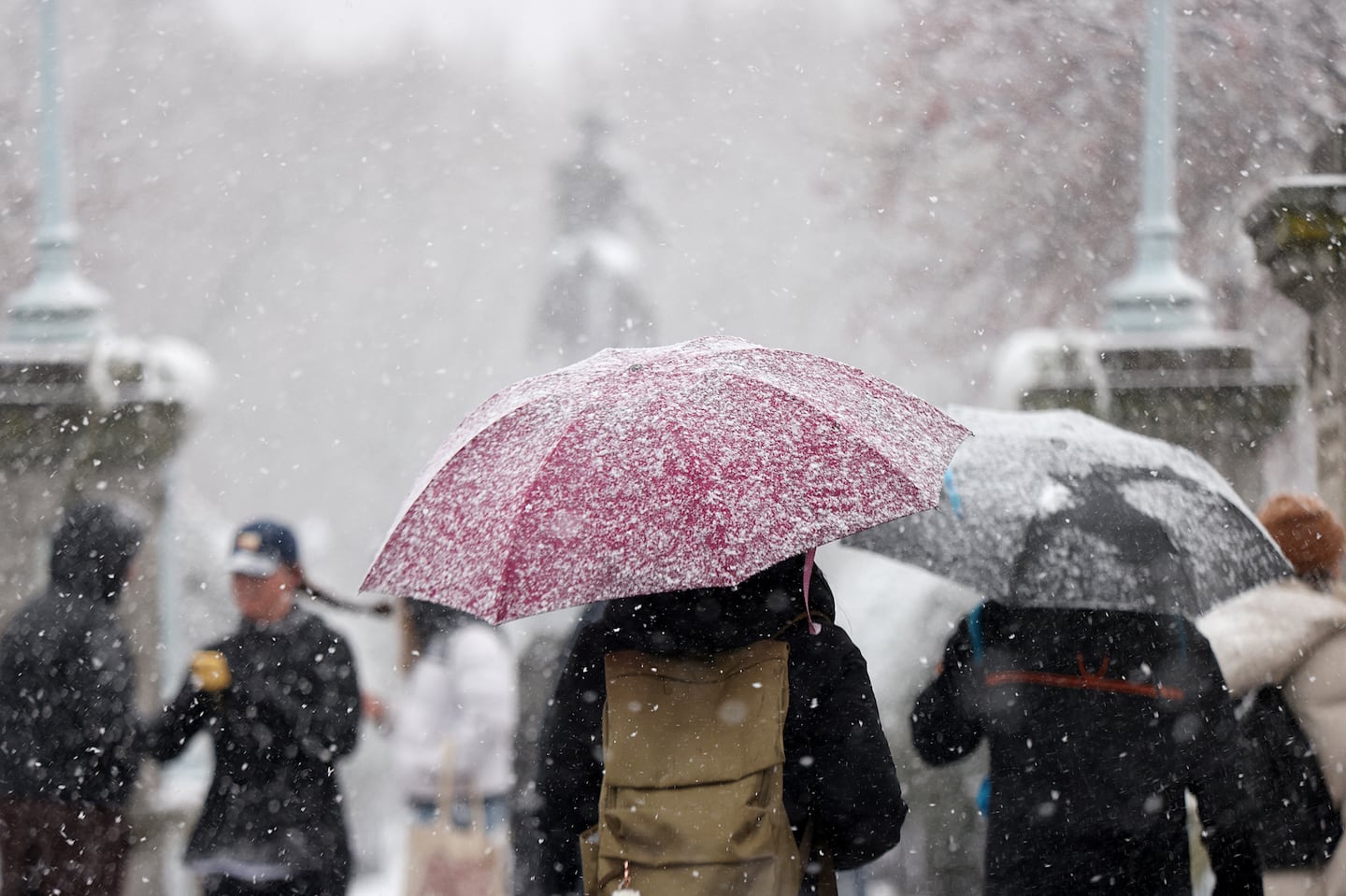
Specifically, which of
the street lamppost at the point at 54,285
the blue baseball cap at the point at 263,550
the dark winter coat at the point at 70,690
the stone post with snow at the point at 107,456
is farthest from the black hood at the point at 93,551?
the street lamppost at the point at 54,285

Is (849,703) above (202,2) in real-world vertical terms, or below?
below

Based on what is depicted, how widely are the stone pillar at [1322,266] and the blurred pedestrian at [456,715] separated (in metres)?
3.11

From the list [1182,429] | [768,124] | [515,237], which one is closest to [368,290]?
[515,237]

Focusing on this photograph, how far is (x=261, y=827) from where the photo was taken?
4.33 m

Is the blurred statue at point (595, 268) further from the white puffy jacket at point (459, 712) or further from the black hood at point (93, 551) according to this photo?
the black hood at point (93, 551)

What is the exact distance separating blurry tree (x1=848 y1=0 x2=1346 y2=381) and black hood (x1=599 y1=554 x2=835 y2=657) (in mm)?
11764

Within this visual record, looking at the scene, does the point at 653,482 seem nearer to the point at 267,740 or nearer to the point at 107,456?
the point at 267,740

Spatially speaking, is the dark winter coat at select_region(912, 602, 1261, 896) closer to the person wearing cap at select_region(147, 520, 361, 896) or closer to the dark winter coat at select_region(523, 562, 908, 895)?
the dark winter coat at select_region(523, 562, 908, 895)

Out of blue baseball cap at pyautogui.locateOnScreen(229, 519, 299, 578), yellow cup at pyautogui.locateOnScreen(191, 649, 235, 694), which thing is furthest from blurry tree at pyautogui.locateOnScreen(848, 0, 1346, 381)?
yellow cup at pyautogui.locateOnScreen(191, 649, 235, 694)

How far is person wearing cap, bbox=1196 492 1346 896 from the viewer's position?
3.75m

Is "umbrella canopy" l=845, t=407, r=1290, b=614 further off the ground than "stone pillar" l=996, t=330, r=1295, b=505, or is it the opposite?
"stone pillar" l=996, t=330, r=1295, b=505

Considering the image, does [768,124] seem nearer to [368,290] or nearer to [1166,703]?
[368,290]

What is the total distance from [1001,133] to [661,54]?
578 inches

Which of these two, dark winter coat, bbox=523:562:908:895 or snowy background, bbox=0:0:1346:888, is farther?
snowy background, bbox=0:0:1346:888
